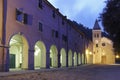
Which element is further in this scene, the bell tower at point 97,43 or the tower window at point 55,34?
the bell tower at point 97,43

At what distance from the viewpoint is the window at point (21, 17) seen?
32969 millimetres

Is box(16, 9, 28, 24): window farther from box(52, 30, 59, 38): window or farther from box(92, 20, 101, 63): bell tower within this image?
box(92, 20, 101, 63): bell tower

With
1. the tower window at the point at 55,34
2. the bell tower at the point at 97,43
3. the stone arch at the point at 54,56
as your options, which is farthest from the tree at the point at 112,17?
the bell tower at the point at 97,43

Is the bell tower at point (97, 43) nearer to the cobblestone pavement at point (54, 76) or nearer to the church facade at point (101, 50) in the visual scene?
the church facade at point (101, 50)

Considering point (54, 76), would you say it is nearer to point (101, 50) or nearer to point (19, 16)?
point (19, 16)

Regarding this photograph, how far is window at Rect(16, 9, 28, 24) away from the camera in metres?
33.0

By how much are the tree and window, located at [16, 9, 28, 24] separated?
51.3 feet

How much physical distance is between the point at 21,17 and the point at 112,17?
18639mm

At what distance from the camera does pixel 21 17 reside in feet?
111

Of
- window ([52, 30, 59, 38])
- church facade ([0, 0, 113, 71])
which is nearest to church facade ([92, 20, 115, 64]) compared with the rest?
church facade ([0, 0, 113, 71])

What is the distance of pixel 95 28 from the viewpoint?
110125mm

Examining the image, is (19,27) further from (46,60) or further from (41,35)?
(46,60)

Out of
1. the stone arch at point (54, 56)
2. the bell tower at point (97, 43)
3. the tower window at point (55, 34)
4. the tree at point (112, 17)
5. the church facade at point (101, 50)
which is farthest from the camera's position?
the bell tower at point (97, 43)

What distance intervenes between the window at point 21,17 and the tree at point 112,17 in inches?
615
